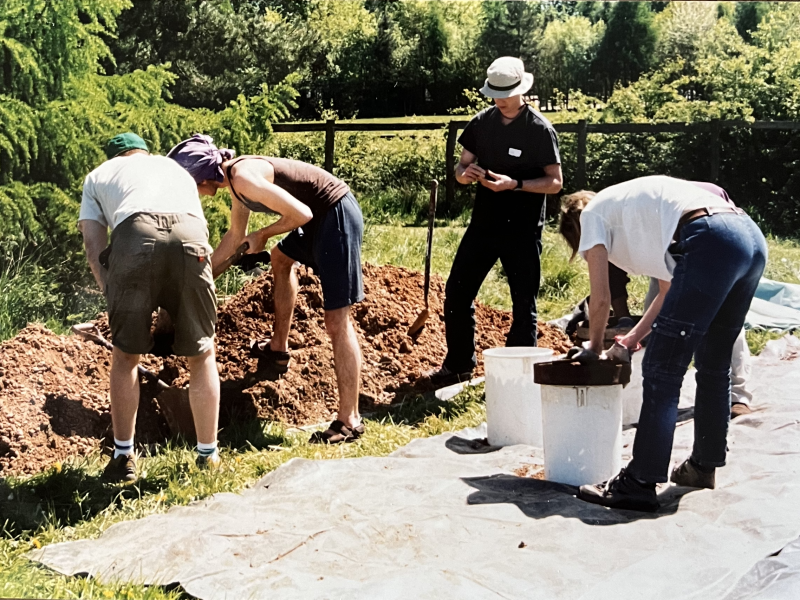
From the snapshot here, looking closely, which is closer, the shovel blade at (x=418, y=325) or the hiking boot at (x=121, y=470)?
the hiking boot at (x=121, y=470)

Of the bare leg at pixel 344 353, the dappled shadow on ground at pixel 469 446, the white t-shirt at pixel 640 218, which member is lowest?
the dappled shadow on ground at pixel 469 446

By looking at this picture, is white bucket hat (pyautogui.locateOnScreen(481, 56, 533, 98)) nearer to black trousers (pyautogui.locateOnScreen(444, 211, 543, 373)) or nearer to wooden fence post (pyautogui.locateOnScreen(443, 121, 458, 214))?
wooden fence post (pyautogui.locateOnScreen(443, 121, 458, 214))

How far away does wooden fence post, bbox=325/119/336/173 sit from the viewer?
4.11 m

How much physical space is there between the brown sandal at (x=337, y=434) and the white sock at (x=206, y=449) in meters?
0.61

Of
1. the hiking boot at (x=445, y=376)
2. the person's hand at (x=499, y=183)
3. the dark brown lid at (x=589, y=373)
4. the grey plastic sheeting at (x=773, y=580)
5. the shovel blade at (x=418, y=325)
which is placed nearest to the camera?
the grey plastic sheeting at (x=773, y=580)

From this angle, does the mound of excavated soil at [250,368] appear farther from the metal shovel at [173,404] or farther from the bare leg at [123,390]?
the bare leg at [123,390]

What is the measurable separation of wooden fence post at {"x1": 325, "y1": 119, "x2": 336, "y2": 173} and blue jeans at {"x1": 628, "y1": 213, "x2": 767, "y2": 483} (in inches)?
67.3

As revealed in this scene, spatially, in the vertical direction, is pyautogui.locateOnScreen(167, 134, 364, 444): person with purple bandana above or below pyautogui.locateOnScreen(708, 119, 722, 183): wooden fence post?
below

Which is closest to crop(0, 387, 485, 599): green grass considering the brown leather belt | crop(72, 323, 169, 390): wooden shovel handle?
crop(72, 323, 169, 390): wooden shovel handle

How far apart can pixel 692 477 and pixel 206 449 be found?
1758 mm

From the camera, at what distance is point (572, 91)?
13.6 feet

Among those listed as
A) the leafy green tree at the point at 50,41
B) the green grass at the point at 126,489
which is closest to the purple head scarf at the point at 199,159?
the leafy green tree at the point at 50,41

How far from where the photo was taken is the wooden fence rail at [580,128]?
391 cm

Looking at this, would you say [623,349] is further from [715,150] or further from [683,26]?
[683,26]
